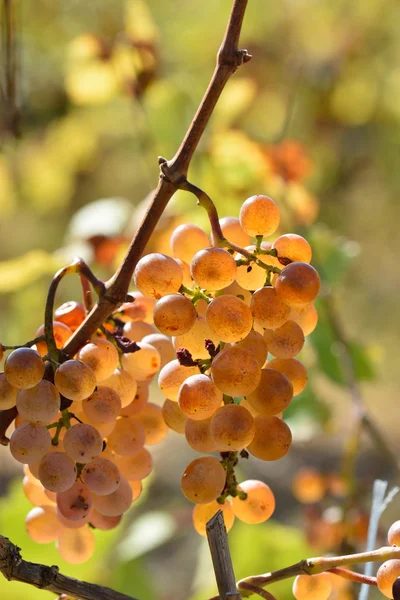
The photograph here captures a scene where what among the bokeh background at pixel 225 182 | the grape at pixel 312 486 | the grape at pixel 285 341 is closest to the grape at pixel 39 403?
the grape at pixel 285 341

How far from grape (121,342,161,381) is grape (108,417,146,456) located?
0.03 m

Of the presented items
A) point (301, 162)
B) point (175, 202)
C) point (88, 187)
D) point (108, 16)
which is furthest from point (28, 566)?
point (88, 187)

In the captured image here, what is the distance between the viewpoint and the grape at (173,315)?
326 mm

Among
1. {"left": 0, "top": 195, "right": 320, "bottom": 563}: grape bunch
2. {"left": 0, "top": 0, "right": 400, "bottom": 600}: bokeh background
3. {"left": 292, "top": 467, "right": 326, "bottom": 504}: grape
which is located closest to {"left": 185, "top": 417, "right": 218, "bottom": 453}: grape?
{"left": 0, "top": 195, "right": 320, "bottom": 563}: grape bunch

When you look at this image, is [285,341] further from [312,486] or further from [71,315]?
[312,486]

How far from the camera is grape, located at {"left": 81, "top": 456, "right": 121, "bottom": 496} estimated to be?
13.5 inches

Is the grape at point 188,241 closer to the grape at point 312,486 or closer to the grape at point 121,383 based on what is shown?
the grape at point 121,383

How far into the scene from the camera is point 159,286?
0.34 meters

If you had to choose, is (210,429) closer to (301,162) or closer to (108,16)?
(301,162)

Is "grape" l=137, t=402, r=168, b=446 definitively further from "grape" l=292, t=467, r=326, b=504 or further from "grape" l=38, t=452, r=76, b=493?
"grape" l=292, t=467, r=326, b=504

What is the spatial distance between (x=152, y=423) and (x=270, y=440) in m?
0.08

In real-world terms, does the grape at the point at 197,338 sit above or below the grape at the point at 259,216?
below

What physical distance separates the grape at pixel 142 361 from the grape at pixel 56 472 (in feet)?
0.19

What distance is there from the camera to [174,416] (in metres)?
0.37
